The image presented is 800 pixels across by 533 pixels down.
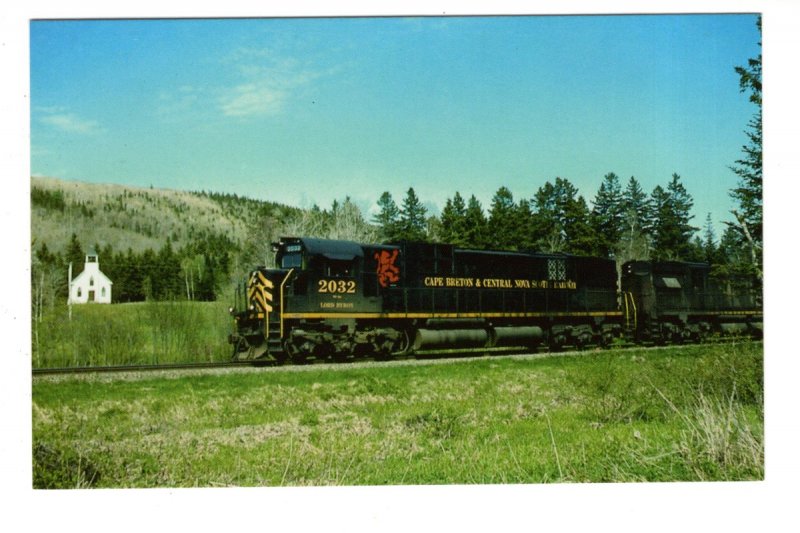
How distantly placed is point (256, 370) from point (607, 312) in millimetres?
10888

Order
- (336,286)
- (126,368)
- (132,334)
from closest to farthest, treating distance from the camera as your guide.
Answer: (126,368), (132,334), (336,286)

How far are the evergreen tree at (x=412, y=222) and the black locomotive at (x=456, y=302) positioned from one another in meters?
0.80

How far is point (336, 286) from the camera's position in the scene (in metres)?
13.8

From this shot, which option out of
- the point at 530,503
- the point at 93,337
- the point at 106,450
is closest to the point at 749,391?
the point at 530,503

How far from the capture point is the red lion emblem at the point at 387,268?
14.5 meters

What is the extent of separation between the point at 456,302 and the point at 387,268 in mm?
2167

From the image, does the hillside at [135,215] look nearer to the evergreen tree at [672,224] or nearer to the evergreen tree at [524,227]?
the evergreen tree at [524,227]

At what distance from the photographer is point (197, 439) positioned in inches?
301

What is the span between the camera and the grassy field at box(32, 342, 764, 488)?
676cm

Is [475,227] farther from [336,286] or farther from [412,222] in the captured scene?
[336,286]

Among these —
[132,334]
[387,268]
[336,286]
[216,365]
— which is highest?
[387,268]

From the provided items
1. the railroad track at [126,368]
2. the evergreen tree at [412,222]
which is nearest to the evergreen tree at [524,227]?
the evergreen tree at [412,222]

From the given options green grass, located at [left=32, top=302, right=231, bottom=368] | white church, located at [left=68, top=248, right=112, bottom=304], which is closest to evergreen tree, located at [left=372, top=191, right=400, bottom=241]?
green grass, located at [left=32, top=302, right=231, bottom=368]

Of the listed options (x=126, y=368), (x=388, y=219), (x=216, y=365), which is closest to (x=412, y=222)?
(x=388, y=219)
